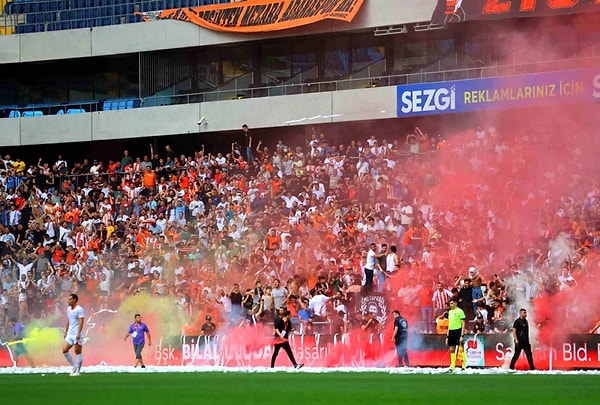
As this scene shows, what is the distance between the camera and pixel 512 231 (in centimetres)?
3109

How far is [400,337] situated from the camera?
1080 inches

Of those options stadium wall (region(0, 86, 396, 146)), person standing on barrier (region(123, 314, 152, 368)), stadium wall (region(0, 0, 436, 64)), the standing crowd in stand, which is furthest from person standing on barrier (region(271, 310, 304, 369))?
stadium wall (region(0, 0, 436, 64))

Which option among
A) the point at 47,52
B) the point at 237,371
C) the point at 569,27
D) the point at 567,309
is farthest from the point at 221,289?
the point at 47,52

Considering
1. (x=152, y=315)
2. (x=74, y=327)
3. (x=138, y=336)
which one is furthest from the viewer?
(x=152, y=315)

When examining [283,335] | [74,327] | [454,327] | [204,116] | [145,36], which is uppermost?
[145,36]

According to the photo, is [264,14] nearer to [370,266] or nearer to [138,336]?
[370,266]

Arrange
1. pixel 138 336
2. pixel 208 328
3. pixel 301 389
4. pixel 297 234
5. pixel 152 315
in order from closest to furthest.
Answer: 1. pixel 301 389
2. pixel 138 336
3. pixel 208 328
4. pixel 152 315
5. pixel 297 234

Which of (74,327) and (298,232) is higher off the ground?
(298,232)

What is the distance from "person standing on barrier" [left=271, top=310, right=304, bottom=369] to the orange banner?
50.0 feet

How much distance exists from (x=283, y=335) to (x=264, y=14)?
17367mm

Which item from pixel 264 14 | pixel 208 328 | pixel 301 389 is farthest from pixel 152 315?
pixel 301 389

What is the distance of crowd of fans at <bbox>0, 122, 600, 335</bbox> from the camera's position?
97.6 ft

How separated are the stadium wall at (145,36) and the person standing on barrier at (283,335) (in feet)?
47.6

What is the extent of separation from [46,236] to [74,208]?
1.40 meters
